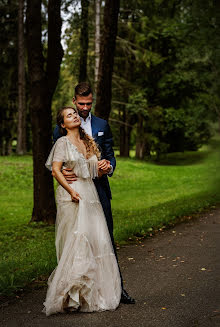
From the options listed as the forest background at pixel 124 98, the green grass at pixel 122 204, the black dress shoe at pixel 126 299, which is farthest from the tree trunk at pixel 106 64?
the black dress shoe at pixel 126 299

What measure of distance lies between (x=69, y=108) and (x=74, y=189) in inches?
33.1

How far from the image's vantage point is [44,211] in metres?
11.2

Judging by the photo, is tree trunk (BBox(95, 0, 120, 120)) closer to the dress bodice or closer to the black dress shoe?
the dress bodice

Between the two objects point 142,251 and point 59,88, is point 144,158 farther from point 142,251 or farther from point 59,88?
point 142,251

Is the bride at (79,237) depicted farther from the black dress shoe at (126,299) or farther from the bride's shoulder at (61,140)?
the black dress shoe at (126,299)

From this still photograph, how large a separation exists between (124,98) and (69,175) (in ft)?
105

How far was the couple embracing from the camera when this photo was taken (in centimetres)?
456

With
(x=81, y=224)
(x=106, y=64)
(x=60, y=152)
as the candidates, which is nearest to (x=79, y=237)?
(x=81, y=224)

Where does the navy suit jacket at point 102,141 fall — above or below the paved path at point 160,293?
above

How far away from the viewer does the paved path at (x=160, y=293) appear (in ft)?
14.5

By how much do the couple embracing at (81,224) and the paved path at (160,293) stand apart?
17cm

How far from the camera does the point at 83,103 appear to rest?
194 inches

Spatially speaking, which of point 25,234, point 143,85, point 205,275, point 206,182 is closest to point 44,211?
point 25,234

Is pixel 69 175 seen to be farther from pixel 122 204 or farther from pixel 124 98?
pixel 124 98
